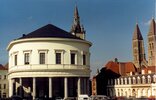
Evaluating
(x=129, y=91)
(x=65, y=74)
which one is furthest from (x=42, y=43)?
(x=129, y=91)

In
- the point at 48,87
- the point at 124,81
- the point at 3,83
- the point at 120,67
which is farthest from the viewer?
the point at 3,83

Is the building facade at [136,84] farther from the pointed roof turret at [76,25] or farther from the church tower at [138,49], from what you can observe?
the church tower at [138,49]

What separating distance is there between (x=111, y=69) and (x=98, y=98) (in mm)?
38708

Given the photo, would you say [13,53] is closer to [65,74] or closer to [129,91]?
[65,74]

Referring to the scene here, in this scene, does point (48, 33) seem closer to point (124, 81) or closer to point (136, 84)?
point (136, 84)

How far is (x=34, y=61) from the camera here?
55562 mm

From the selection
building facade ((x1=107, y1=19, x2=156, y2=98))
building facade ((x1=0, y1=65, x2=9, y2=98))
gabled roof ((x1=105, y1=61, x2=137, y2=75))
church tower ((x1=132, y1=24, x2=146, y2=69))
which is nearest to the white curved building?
building facade ((x1=107, y1=19, x2=156, y2=98))

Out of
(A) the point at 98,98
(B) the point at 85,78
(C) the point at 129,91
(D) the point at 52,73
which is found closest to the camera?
(A) the point at 98,98

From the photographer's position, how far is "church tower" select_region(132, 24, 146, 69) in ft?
461

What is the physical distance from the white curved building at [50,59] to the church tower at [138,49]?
83.6 meters

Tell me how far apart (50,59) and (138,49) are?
9083 cm

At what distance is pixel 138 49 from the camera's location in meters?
142

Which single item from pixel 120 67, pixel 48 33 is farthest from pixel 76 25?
pixel 48 33

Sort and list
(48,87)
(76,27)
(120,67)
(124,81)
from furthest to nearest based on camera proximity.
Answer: (76,27) → (120,67) → (124,81) → (48,87)
